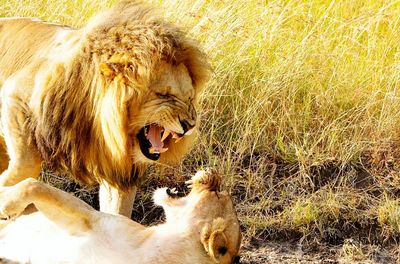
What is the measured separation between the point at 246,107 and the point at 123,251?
1.87 m

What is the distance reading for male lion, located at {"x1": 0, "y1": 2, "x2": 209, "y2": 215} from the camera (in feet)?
12.0

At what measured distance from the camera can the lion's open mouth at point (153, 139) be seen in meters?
3.75

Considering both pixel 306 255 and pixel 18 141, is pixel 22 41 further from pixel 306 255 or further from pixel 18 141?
pixel 306 255

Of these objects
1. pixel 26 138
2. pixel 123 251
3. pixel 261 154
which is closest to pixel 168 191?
pixel 123 251

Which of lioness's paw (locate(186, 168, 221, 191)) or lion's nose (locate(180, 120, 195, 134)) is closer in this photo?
lioness's paw (locate(186, 168, 221, 191))

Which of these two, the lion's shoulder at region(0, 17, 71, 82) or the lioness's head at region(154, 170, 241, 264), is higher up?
the lion's shoulder at region(0, 17, 71, 82)

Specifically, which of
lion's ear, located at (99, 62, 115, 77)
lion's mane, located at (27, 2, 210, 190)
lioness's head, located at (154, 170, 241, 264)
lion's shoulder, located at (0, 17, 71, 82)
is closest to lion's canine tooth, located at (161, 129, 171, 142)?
lion's mane, located at (27, 2, 210, 190)

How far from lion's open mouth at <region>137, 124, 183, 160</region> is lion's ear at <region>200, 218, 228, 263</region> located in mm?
663

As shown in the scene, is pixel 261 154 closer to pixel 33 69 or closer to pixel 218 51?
pixel 218 51

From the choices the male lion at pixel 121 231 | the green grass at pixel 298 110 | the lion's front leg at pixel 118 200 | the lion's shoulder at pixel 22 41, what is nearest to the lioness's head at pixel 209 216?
the male lion at pixel 121 231

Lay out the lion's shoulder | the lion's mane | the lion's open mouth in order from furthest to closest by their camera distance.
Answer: the lion's shoulder → the lion's open mouth → the lion's mane

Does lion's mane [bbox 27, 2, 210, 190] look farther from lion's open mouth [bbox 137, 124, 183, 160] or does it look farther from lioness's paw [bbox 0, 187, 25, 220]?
lioness's paw [bbox 0, 187, 25, 220]

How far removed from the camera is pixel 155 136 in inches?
148

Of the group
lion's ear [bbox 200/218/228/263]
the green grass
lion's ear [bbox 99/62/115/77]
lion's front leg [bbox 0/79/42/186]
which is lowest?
the green grass
